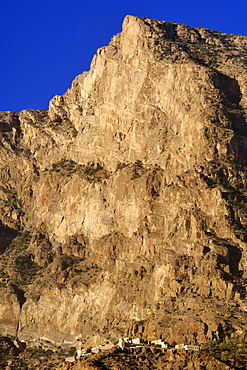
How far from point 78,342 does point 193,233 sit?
2160cm

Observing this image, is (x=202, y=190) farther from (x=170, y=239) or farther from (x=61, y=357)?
(x=61, y=357)

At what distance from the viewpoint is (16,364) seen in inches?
7766

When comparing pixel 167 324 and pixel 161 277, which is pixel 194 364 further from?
pixel 161 277

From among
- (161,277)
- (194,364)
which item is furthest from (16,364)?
(194,364)

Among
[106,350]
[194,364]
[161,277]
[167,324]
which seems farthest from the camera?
[161,277]

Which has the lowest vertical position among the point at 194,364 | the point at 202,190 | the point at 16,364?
the point at 194,364

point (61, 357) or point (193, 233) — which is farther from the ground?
point (193, 233)

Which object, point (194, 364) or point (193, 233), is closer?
point (194, 364)

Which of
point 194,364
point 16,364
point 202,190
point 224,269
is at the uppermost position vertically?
point 202,190

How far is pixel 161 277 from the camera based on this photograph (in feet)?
628

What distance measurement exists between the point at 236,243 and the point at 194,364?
52.4m

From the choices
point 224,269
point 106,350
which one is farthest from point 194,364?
point 224,269

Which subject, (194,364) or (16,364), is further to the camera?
(16,364)

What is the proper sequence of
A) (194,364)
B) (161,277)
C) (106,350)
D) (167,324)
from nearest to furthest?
(194,364) → (106,350) → (167,324) → (161,277)
